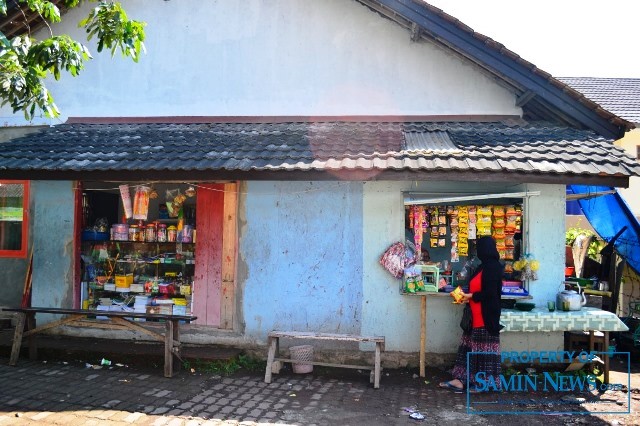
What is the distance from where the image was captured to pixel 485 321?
6477mm

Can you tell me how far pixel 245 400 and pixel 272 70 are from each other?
5649mm

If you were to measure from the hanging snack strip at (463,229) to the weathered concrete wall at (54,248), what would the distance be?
253 inches

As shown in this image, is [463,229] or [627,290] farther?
[627,290]

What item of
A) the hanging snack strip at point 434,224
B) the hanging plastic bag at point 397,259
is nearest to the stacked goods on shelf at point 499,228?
the hanging snack strip at point 434,224

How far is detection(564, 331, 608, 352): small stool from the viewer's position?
7043 mm

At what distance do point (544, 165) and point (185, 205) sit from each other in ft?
18.3

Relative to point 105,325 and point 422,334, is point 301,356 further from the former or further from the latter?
point 105,325

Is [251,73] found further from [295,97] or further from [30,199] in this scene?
[30,199]

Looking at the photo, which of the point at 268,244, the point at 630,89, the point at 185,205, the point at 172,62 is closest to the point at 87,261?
the point at 185,205

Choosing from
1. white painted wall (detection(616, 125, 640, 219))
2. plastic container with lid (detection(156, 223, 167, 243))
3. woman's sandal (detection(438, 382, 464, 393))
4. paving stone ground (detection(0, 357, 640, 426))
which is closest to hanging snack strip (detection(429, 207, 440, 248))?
paving stone ground (detection(0, 357, 640, 426))

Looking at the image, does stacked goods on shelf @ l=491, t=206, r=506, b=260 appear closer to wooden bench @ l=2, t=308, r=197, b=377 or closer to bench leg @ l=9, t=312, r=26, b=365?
wooden bench @ l=2, t=308, r=197, b=377

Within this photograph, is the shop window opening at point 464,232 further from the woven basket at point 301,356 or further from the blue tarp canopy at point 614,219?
the blue tarp canopy at point 614,219

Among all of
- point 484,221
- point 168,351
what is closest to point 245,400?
point 168,351

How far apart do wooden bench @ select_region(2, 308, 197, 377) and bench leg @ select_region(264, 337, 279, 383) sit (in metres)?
1.17
